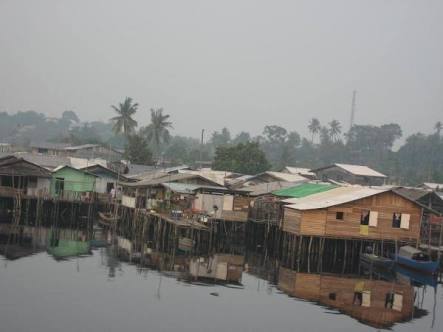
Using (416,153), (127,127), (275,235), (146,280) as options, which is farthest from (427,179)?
(146,280)

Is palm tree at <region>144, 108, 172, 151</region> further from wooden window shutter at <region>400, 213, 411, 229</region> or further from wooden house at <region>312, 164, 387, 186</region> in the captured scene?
wooden window shutter at <region>400, 213, 411, 229</region>

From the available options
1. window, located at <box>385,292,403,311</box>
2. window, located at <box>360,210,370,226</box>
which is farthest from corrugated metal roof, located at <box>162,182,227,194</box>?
window, located at <box>385,292,403,311</box>

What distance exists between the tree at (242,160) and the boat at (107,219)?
28118 mm

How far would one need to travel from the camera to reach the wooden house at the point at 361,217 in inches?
1458

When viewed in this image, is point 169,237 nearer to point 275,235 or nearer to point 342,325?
point 275,235

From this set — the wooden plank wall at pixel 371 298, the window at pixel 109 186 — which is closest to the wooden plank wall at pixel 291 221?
the wooden plank wall at pixel 371 298

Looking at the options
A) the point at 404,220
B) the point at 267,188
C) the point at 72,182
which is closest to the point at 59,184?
the point at 72,182

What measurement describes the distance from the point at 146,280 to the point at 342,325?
9.58m

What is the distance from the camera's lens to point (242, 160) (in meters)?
78.1

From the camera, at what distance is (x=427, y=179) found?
3551 inches

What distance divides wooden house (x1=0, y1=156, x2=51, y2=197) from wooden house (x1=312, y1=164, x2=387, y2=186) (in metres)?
31.4

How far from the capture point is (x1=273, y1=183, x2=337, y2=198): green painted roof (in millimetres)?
46434

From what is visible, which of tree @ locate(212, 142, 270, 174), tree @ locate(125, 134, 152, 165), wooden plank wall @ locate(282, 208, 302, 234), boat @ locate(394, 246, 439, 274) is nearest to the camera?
boat @ locate(394, 246, 439, 274)

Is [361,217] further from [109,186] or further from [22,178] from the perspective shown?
[22,178]
